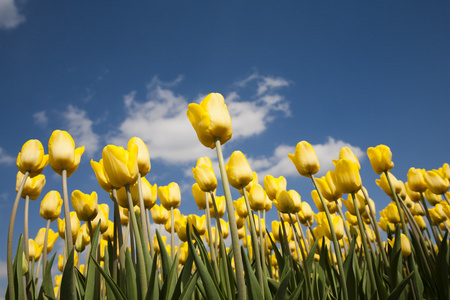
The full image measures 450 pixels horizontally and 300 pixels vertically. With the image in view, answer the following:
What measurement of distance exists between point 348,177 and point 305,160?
0.44 m

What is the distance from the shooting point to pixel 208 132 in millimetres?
2002

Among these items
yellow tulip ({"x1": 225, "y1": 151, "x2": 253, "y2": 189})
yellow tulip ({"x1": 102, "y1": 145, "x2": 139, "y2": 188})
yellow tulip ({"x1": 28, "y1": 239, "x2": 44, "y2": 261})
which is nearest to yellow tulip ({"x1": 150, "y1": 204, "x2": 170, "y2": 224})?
yellow tulip ({"x1": 28, "y1": 239, "x2": 44, "y2": 261})

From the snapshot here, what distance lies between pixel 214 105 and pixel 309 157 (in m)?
1.42

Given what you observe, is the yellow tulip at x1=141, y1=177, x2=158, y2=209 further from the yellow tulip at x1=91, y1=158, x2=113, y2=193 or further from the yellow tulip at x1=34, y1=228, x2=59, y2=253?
the yellow tulip at x1=34, y1=228, x2=59, y2=253

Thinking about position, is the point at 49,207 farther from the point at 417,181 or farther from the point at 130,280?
the point at 417,181

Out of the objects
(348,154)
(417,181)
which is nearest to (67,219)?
(348,154)

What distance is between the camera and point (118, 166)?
2.06 metres

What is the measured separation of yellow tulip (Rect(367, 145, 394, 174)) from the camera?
3.56 m

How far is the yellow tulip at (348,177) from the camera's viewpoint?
2.89 m

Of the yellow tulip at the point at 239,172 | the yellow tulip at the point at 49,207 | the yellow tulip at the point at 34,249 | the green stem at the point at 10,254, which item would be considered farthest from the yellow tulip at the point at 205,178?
the yellow tulip at the point at 34,249

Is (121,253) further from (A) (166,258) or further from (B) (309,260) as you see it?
(B) (309,260)

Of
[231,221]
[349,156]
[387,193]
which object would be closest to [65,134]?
[231,221]

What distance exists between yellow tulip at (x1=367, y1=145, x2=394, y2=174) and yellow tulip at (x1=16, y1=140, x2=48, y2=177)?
3.61 metres

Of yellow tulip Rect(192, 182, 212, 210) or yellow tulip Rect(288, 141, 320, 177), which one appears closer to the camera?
yellow tulip Rect(288, 141, 320, 177)
